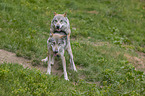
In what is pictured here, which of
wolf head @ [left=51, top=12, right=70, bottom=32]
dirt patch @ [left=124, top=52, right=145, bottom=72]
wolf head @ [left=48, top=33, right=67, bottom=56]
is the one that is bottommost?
dirt patch @ [left=124, top=52, right=145, bottom=72]

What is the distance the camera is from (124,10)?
20.1 meters

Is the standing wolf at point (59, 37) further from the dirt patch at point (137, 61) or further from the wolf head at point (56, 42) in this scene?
the dirt patch at point (137, 61)

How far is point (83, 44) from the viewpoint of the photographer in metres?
12.9

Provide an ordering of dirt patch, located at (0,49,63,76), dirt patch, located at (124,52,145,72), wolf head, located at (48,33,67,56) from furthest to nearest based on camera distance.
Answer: dirt patch, located at (124,52,145,72), dirt patch, located at (0,49,63,76), wolf head, located at (48,33,67,56)

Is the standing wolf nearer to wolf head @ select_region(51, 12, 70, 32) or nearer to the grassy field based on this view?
wolf head @ select_region(51, 12, 70, 32)

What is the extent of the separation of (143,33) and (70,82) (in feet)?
34.1

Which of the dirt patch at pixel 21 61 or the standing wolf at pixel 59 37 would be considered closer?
the standing wolf at pixel 59 37

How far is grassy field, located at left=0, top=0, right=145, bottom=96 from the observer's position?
742 cm

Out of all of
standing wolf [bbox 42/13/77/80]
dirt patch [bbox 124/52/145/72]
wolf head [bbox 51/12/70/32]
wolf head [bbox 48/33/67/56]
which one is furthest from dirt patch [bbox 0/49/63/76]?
dirt patch [bbox 124/52/145/72]

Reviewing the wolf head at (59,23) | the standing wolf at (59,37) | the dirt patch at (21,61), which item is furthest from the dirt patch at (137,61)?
the wolf head at (59,23)

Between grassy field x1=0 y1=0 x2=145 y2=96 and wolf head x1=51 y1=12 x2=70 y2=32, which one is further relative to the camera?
wolf head x1=51 y1=12 x2=70 y2=32

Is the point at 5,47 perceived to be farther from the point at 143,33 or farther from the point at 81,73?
the point at 143,33

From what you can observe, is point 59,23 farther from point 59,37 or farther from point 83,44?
point 83,44

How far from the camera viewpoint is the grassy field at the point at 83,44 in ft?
24.3
